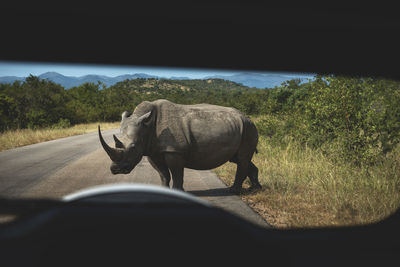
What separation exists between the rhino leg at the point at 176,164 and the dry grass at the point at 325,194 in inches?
53.0

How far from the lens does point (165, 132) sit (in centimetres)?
438

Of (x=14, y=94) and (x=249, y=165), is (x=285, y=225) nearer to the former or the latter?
(x=249, y=165)

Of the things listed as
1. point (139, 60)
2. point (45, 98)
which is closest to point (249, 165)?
point (139, 60)

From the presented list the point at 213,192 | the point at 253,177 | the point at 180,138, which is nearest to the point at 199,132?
the point at 180,138

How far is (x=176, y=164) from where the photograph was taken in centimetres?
447

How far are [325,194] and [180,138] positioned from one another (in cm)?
254

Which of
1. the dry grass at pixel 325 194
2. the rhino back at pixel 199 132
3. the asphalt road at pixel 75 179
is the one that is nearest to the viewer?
the dry grass at pixel 325 194

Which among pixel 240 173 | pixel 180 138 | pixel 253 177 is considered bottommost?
pixel 253 177

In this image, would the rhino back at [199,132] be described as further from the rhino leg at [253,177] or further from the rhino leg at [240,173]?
the rhino leg at [253,177]

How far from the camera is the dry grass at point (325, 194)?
136 inches

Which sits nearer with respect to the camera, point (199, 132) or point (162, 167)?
point (199, 132)

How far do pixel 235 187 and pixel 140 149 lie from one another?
229cm

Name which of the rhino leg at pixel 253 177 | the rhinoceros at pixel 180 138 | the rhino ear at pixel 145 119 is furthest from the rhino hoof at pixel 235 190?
the rhino ear at pixel 145 119

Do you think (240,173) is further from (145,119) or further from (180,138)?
(145,119)
